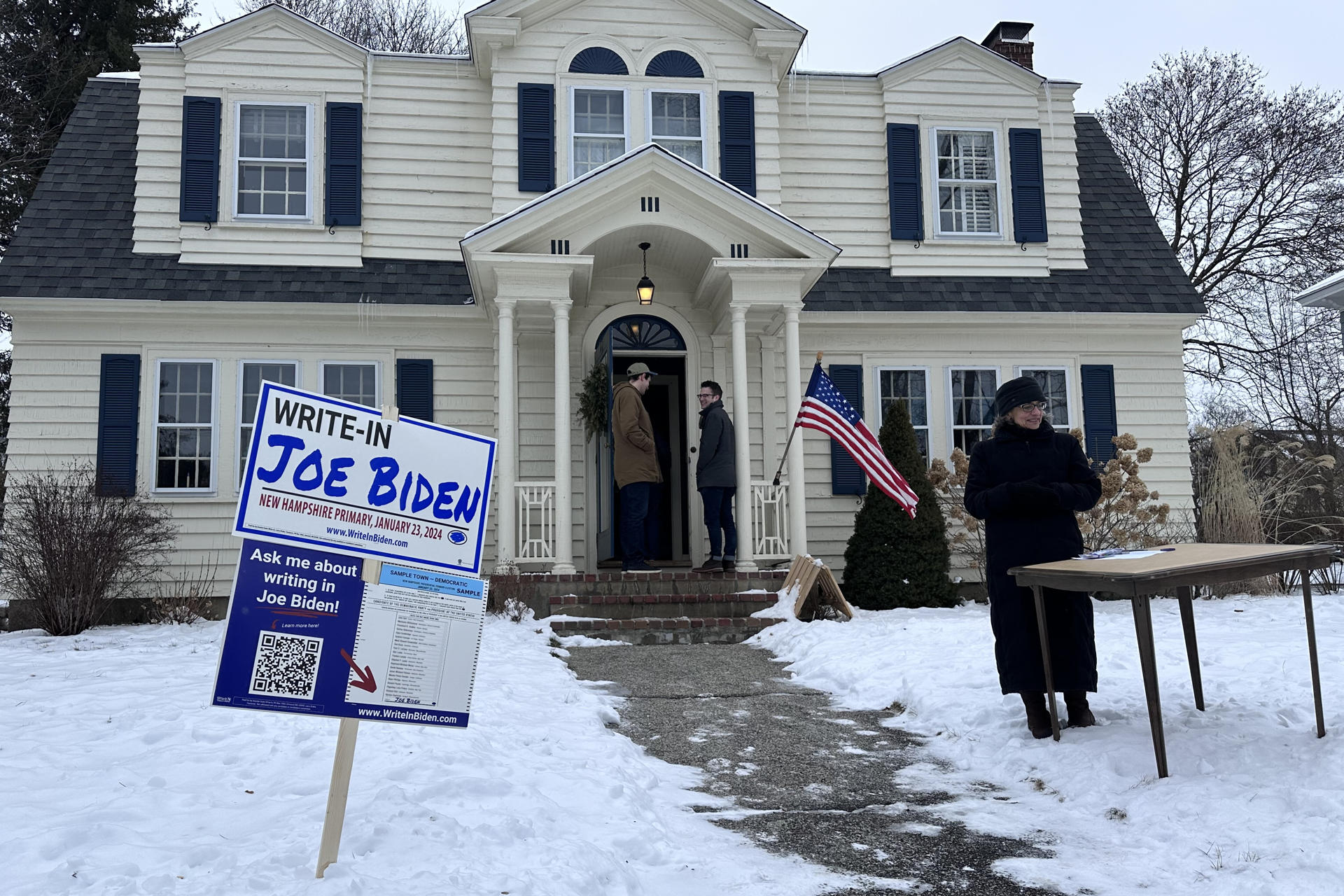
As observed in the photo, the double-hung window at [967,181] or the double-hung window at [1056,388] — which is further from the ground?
the double-hung window at [967,181]

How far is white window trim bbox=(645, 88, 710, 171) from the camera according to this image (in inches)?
465

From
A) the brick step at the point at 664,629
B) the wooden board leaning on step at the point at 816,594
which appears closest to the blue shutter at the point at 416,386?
the brick step at the point at 664,629

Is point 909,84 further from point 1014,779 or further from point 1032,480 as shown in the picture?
point 1014,779

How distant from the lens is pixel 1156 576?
397 centimetres

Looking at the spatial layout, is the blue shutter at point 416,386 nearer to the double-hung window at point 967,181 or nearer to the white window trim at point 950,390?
the white window trim at point 950,390

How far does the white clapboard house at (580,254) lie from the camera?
10.6 metres

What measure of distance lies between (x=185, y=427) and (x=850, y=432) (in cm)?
701

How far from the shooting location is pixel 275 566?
2941 millimetres

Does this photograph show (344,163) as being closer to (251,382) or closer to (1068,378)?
(251,382)

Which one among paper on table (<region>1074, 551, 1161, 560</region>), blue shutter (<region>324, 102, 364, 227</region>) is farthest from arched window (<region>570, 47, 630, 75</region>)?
paper on table (<region>1074, 551, 1161, 560</region>)

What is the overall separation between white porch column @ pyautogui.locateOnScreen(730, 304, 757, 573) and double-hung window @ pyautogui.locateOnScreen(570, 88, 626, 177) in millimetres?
2993

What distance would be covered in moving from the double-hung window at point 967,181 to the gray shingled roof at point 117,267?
19.5 feet

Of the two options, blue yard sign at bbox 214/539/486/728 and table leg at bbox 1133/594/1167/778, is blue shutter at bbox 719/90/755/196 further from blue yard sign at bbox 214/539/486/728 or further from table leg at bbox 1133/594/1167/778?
blue yard sign at bbox 214/539/486/728

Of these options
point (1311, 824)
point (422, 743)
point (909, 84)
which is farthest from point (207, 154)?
point (1311, 824)
